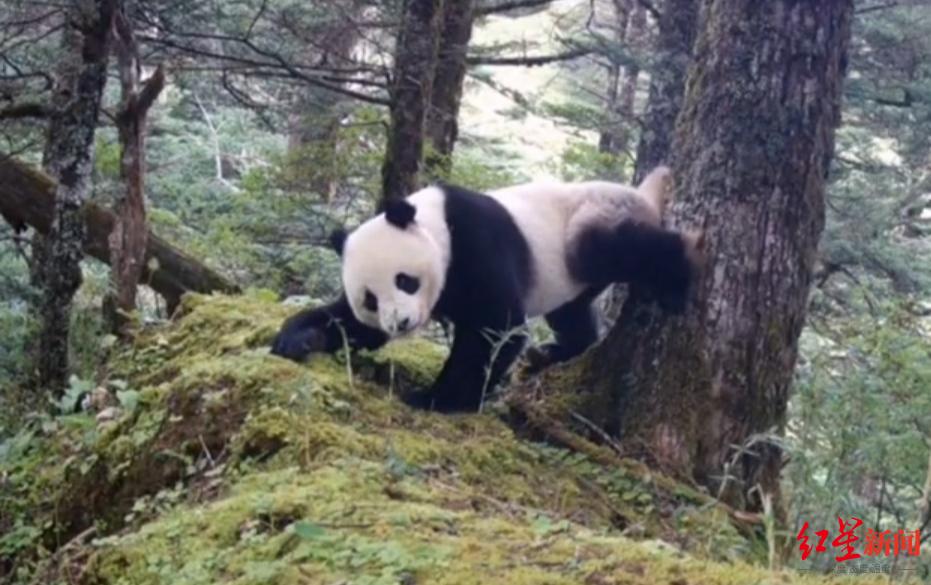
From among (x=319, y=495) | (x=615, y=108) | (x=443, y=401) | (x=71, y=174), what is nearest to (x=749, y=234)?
(x=443, y=401)

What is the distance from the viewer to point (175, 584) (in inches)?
119

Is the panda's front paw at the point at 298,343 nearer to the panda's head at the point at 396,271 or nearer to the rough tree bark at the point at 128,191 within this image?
the panda's head at the point at 396,271

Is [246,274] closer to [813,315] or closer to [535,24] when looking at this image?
[813,315]

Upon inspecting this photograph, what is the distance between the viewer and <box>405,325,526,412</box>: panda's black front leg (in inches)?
217

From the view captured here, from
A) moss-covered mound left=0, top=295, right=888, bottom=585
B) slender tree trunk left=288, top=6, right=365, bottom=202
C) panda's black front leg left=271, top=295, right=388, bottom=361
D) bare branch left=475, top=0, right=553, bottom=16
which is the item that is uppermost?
bare branch left=475, top=0, right=553, bottom=16

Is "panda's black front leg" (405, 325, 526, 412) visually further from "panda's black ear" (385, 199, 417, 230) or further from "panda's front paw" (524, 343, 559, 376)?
"panda's front paw" (524, 343, 559, 376)

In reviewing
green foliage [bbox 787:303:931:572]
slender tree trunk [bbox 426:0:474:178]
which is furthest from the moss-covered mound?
slender tree trunk [bbox 426:0:474:178]

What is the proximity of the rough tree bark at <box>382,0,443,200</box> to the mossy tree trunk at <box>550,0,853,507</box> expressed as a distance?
160 inches

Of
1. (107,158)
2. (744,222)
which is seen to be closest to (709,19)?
(744,222)

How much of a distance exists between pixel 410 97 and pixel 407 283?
3.89 meters

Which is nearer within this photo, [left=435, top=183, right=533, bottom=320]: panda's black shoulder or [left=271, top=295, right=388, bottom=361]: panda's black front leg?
[left=271, top=295, right=388, bottom=361]: panda's black front leg

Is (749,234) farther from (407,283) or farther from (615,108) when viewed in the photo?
(615,108)

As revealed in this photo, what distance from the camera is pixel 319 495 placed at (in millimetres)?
3414

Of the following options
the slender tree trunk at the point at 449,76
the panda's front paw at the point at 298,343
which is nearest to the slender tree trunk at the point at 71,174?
the panda's front paw at the point at 298,343
